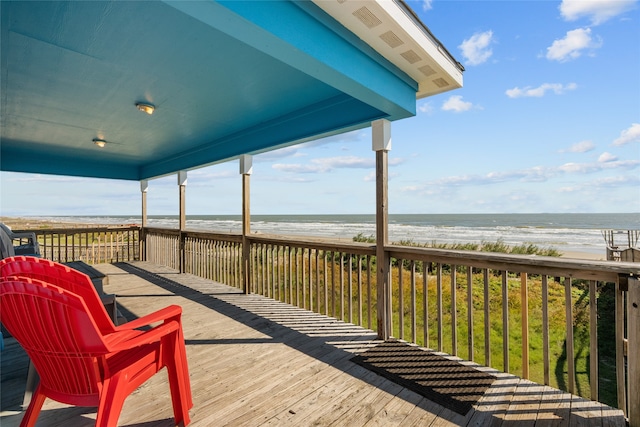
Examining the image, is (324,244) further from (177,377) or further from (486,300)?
(177,377)

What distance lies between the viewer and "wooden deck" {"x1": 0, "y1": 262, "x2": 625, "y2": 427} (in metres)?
1.66

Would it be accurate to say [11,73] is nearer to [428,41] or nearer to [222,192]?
[428,41]

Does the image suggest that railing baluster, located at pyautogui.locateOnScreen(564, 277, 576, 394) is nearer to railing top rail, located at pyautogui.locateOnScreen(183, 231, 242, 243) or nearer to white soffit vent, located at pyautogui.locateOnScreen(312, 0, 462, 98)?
white soffit vent, located at pyautogui.locateOnScreen(312, 0, 462, 98)

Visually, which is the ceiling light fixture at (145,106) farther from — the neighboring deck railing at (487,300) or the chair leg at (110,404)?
the chair leg at (110,404)

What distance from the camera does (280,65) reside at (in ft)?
8.08

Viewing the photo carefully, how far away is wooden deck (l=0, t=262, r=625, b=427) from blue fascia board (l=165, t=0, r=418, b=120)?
2.16 meters

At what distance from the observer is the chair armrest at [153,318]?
4.59ft

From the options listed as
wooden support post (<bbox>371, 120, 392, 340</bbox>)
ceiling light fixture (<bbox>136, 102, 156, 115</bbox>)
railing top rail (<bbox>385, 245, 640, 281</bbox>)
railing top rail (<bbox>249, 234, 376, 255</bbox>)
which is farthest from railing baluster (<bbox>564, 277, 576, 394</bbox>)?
ceiling light fixture (<bbox>136, 102, 156, 115</bbox>)

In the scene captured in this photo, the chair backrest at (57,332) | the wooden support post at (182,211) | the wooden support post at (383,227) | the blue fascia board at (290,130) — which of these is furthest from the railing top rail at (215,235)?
the chair backrest at (57,332)

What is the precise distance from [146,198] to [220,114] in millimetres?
4935

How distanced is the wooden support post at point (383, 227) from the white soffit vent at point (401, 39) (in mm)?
565

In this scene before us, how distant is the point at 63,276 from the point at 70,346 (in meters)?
0.43

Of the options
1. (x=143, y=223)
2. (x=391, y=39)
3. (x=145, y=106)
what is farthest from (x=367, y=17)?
(x=143, y=223)

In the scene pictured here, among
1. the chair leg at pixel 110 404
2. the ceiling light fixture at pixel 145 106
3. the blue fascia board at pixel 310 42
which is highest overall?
the ceiling light fixture at pixel 145 106
